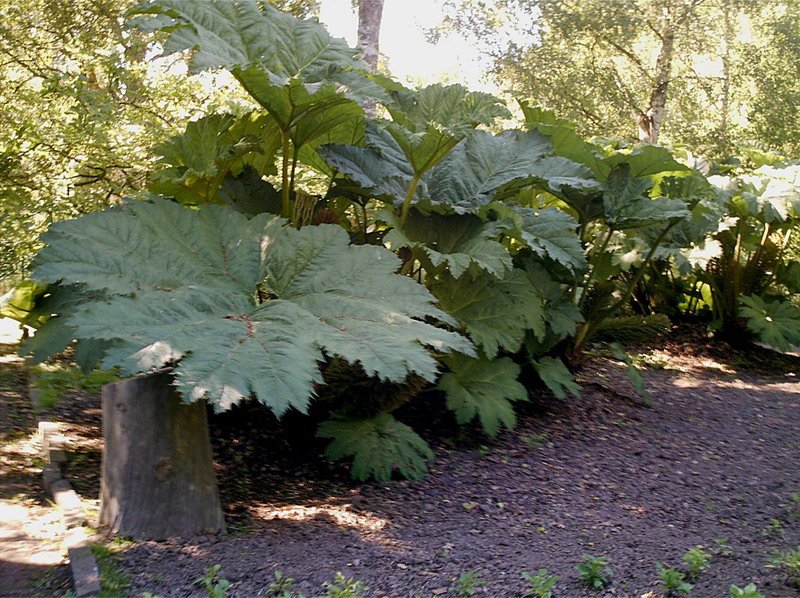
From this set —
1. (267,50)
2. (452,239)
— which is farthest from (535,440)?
(267,50)

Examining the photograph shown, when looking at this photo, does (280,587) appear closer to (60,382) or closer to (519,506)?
(519,506)

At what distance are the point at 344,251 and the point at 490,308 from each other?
1.03m

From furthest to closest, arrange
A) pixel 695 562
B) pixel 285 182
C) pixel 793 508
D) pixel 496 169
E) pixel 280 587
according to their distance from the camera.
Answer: pixel 496 169, pixel 285 182, pixel 793 508, pixel 695 562, pixel 280 587


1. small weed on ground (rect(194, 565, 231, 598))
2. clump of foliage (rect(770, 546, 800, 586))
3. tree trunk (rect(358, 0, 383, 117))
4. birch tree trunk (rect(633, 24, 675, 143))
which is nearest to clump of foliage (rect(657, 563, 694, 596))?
clump of foliage (rect(770, 546, 800, 586))

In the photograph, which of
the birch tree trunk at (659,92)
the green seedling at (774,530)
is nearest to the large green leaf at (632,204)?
→ the green seedling at (774,530)

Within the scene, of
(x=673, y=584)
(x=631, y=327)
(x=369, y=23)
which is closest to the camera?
(x=673, y=584)

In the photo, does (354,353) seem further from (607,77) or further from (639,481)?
(607,77)

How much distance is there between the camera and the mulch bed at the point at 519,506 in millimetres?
2662

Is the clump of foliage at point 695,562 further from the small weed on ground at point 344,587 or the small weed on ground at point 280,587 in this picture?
the small weed on ground at point 280,587

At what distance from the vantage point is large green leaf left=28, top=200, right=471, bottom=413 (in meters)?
2.35

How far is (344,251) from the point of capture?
307 centimetres

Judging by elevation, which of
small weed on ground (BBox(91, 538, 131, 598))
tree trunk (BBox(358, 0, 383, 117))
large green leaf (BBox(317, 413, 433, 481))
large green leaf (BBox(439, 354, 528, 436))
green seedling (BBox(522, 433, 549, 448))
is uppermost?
tree trunk (BBox(358, 0, 383, 117))

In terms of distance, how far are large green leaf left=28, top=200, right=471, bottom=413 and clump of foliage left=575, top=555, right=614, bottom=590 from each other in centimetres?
81

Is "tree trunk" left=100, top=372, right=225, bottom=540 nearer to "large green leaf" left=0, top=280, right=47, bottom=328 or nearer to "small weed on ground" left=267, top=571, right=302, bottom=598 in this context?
"small weed on ground" left=267, top=571, right=302, bottom=598
